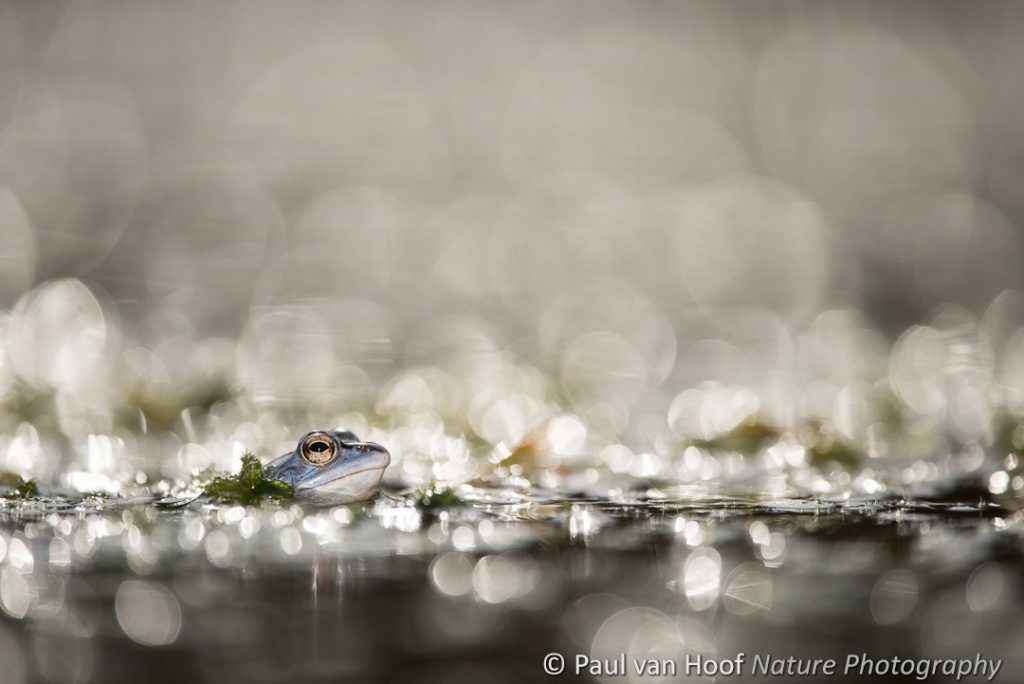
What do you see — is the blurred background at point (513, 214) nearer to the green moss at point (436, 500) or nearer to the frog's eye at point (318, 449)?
the green moss at point (436, 500)

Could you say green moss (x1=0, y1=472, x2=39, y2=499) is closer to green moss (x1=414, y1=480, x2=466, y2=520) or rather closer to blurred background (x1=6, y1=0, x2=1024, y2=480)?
blurred background (x1=6, y1=0, x2=1024, y2=480)

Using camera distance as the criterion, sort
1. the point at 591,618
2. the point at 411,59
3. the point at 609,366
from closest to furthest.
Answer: the point at 591,618
the point at 609,366
the point at 411,59

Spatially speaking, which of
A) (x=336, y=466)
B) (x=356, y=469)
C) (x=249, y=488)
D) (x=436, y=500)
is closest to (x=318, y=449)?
(x=336, y=466)

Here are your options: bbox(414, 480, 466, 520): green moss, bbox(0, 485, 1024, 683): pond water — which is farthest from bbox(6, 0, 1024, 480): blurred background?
bbox(0, 485, 1024, 683): pond water

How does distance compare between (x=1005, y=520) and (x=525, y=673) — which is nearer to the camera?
(x=525, y=673)

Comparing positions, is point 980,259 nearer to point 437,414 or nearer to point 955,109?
point 437,414

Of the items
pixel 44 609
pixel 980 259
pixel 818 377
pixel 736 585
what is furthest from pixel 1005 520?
pixel 980 259

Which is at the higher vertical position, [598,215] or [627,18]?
[627,18]

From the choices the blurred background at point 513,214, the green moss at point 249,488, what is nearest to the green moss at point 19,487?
the blurred background at point 513,214
